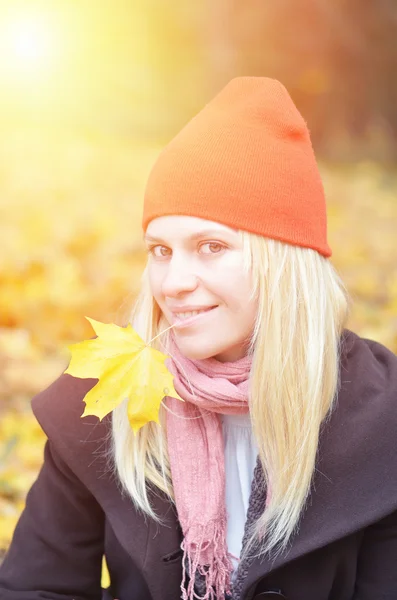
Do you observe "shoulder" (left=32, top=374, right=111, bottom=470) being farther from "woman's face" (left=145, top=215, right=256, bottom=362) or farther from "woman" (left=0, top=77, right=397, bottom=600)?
"woman's face" (left=145, top=215, right=256, bottom=362)

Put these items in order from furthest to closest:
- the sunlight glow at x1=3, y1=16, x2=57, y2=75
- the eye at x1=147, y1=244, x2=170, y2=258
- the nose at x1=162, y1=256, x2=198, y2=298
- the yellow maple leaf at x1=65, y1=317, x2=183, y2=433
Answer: the sunlight glow at x1=3, y1=16, x2=57, y2=75 < the eye at x1=147, y1=244, x2=170, y2=258 < the nose at x1=162, y1=256, x2=198, y2=298 < the yellow maple leaf at x1=65, y1=317, x2=183, y2=433

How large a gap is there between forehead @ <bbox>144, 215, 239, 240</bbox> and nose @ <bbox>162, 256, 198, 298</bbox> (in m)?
0.05

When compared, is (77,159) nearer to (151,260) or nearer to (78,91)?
(78,91)

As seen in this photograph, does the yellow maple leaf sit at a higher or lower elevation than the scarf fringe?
higher

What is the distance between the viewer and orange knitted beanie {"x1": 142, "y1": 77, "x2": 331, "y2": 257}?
1.28m

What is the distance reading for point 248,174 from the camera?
4.23ft

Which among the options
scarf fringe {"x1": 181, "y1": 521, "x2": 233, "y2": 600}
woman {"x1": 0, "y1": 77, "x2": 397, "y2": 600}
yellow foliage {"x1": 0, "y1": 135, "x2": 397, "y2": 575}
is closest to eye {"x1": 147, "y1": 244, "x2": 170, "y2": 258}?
woman {"x1": 0, "y1": 77, "x2": 397, "y2": 600}

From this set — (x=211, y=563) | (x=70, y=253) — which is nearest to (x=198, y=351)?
(x=211, y=563)

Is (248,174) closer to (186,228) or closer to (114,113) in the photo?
(186,228)

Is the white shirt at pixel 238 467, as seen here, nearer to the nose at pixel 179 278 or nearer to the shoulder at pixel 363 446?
the shoulder at pixel 363 446

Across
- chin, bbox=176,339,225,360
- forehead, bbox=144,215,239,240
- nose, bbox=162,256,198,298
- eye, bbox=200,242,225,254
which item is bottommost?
chin, bbox=176,339,225,360

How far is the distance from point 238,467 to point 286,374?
29 cm

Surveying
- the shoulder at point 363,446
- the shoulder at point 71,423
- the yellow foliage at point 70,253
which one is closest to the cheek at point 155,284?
the shoulder at point 71,423

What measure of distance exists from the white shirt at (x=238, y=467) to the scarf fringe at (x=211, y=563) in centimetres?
8
